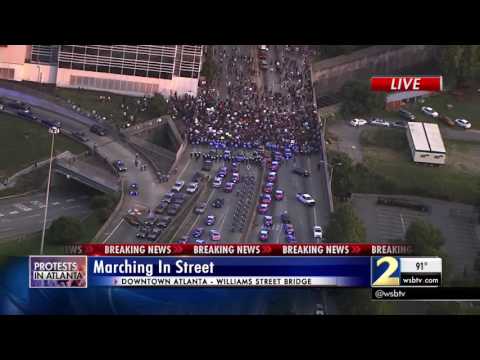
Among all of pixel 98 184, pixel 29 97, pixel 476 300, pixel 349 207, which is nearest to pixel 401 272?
pixel 476 300

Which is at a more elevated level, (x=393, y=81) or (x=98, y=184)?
(x=393, y=81)

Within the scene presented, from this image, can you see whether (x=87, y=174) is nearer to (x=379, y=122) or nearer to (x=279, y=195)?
(x=279, y=195)

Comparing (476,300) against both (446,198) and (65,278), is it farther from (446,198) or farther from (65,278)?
(65,278)

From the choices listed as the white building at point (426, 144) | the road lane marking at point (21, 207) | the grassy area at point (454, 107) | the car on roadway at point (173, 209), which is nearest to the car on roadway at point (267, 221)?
the car on roadway at point (173, 209)

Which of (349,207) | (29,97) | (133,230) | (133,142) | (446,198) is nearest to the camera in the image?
(133,230)

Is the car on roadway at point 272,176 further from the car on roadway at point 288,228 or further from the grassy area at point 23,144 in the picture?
the grassy area at point 23,144

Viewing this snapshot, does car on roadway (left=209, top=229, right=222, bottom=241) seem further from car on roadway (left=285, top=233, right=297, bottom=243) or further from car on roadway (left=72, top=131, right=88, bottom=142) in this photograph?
car on roadway (left=72, top=131, right=88, bottom=142)

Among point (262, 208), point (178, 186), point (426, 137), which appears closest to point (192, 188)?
point (178, 186)
